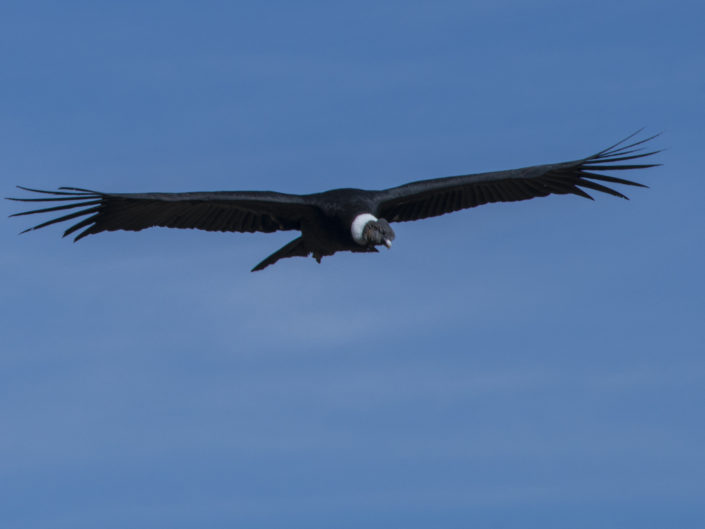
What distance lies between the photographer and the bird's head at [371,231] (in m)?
17.2

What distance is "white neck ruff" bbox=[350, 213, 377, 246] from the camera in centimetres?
1733

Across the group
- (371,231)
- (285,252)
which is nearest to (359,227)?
(371,231)

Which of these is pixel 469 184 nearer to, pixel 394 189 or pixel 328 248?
pixel 394 189

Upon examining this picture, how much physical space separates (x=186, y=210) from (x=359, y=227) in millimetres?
2336

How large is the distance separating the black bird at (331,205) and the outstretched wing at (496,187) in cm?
1

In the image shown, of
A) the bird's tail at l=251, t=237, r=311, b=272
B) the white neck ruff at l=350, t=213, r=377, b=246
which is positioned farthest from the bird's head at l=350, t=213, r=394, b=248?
the bird's tail at l=251, t=237, r=311, b=272

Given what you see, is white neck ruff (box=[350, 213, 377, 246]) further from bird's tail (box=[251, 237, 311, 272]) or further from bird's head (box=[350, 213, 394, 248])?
bird's tail (box=[251, 237, 311, 272])

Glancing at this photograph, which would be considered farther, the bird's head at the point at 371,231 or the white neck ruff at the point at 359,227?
the white neck ruff at the point at 359,227

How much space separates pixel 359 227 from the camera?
17.3 meters

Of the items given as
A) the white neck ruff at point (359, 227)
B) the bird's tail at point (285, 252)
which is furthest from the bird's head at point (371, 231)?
the bird's tail at point (285, 252)

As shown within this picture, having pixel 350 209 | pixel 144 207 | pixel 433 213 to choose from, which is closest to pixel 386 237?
pixel 350 209

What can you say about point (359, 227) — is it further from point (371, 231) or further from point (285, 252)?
point (285, 252)

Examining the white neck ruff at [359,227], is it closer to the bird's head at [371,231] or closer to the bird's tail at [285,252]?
the bird's head at [371,231]

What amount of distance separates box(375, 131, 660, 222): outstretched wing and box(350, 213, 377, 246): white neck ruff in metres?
0.79
